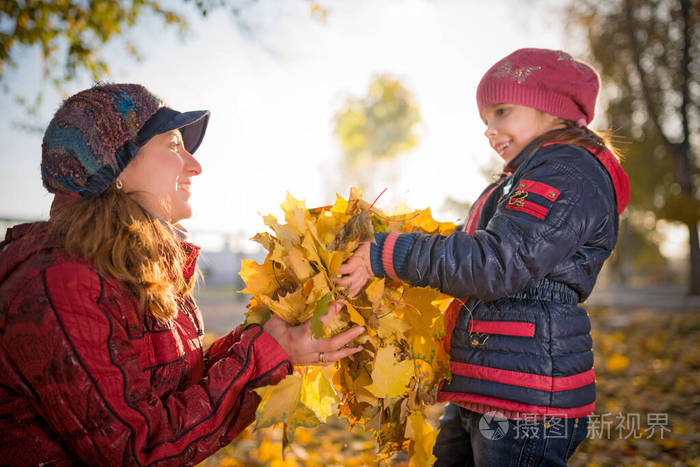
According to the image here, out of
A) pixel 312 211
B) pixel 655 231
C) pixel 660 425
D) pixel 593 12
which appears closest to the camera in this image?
pixel 312 211

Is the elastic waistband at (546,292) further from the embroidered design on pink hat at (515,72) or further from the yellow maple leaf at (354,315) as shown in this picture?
the embroidered design on pink hat at (515,72)

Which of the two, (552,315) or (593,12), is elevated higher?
(593,12)

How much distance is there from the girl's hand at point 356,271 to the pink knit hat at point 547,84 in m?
0.97

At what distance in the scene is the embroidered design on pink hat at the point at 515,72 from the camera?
1.97 m

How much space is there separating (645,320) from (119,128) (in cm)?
1064

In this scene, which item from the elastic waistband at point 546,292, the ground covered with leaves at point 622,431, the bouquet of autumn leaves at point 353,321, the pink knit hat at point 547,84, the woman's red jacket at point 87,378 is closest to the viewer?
the woman's red jacket at point 87,378

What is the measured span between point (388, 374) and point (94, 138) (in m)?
1.23

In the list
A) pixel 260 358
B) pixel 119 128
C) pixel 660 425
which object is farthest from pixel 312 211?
pixel 660 425

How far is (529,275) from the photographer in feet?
5.26

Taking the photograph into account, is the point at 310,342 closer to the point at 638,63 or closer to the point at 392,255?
the point at 392,255

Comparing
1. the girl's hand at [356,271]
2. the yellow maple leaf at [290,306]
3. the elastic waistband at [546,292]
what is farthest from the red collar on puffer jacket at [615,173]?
the yellow maple leaf at [290,306]

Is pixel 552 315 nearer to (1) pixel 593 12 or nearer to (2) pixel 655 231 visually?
(1) pixel 593 12

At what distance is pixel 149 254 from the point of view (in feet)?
4.99

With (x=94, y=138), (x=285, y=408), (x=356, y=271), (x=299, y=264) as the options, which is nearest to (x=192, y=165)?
(x=94, y=138)
